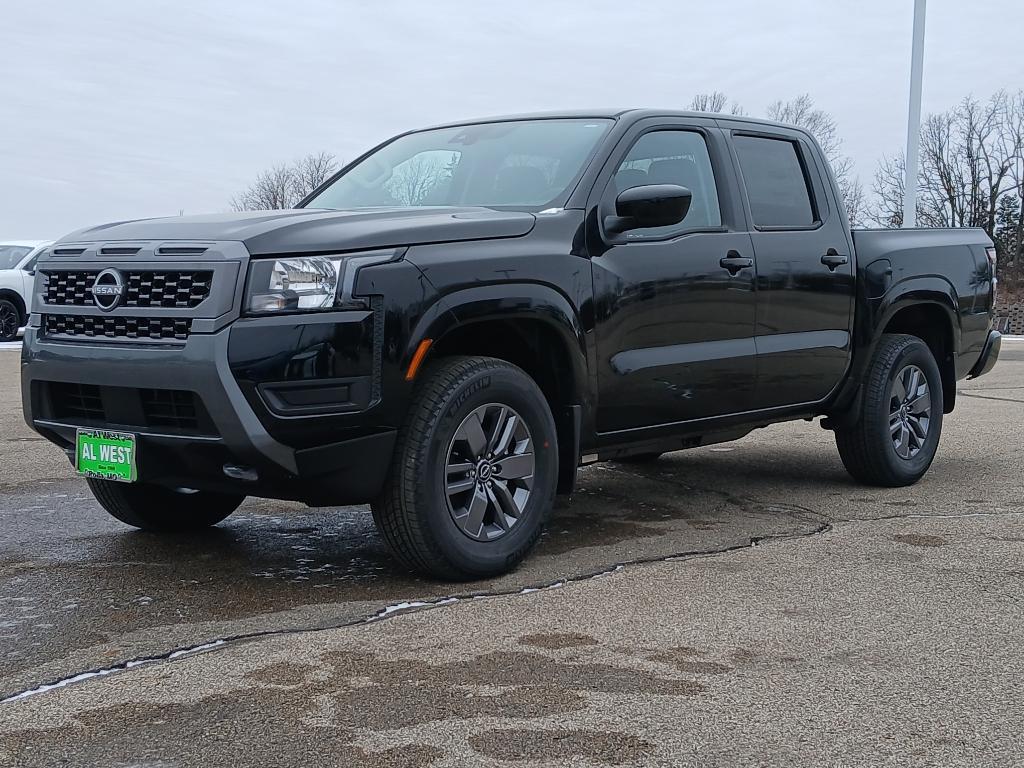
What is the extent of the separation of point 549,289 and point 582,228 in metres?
0.37

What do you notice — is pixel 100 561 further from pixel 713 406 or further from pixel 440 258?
pixel 713 406

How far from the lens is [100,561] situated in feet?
16.2

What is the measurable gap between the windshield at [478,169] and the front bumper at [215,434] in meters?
1.40

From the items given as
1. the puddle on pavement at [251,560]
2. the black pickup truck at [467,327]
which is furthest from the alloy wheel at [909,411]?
the puddle on pavement at [251,560]

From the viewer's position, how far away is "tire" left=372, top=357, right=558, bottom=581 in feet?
14.3

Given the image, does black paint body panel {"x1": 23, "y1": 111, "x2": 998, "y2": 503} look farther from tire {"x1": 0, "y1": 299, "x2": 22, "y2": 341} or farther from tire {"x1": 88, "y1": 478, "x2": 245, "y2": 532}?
tire {"x1": 0, "y1": 299, "x2": 22, "y2": 341}

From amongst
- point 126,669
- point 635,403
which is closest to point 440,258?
point 635,403

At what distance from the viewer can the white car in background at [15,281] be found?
65.4ft

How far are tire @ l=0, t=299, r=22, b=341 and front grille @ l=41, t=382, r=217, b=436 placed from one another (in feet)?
56.0

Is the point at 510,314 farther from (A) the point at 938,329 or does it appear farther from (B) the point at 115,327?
(A) the point at 938,329

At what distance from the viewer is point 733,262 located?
561 cm

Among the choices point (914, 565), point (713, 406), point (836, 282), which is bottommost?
point (914, 565)

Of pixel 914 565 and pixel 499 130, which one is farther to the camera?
pixel 499 130

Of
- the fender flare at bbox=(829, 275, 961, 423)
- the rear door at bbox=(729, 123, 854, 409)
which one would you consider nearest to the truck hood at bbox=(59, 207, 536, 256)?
the rear door at bbox=(729, 123, 854, 409)
